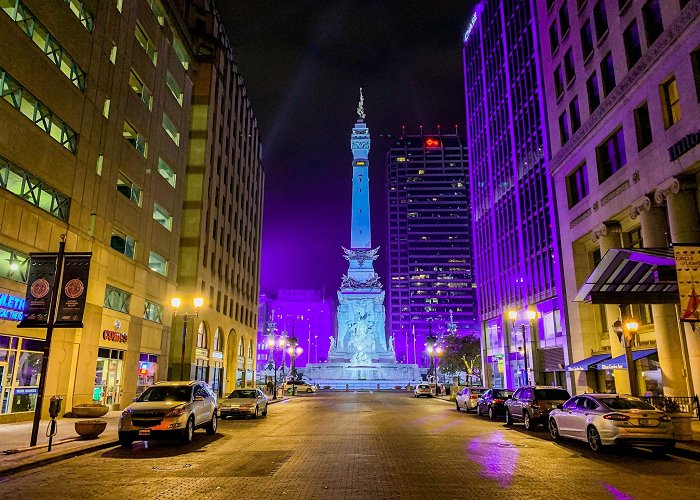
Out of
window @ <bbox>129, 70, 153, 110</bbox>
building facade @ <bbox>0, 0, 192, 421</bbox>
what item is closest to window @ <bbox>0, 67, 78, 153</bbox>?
building facade @ <bbox>0, 0, 192, 421</bbox>

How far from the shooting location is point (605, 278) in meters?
22.3

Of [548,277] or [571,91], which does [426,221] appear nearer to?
[548,277]

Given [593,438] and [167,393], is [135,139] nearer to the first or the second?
[167,393]

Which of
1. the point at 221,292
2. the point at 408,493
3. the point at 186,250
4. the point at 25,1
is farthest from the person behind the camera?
the point at 221,292

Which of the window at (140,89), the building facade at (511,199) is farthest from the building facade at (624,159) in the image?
the window at (140,89)

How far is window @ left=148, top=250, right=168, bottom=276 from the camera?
35619 millimetres

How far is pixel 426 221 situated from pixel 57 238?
171m

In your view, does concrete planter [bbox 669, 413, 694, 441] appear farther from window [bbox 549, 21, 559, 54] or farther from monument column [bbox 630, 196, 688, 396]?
window [bbox 549, 21, 559, 54]

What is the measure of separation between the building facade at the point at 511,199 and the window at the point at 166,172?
29.6 metres

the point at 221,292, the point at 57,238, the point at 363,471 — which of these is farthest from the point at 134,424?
the point at 221,292

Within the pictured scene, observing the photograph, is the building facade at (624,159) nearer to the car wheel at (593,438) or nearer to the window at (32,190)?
the car wheel at (593,438)

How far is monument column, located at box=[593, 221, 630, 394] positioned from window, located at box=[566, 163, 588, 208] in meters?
4.47

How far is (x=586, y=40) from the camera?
107 ft

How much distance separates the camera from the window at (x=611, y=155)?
2856cm
